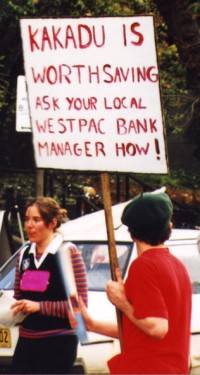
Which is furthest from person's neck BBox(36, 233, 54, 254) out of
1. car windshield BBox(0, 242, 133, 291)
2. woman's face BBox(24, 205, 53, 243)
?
car windshield BBox(0, 242, 133, 291)

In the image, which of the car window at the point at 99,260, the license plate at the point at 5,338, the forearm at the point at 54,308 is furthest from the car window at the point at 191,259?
the forearm at the point at 54,308

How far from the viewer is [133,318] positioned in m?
4.11

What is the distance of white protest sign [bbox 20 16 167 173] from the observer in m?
4.99

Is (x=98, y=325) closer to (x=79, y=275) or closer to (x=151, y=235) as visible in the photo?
(x=151, y=235)

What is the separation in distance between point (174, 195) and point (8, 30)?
452 centimetres

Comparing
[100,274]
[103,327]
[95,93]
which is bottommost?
[100,274]

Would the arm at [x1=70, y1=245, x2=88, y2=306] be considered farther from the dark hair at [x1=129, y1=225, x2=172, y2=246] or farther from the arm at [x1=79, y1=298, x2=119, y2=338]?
the dark hair at [x1=129, y1=225, x2=172, y2=246]

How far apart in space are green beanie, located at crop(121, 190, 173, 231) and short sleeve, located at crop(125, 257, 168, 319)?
0.59 feet

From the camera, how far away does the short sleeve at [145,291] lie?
13.4 feet

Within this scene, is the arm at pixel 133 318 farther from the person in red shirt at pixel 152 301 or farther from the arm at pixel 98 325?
the arm at pixel 98 325

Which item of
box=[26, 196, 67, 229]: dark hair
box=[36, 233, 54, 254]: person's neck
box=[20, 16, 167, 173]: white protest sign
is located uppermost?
box=[20, 16, 167, 173]: white protest sign

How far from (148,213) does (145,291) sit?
0.37m

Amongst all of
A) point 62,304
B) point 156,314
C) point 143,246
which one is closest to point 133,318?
point 156,314

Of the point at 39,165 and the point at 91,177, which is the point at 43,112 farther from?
the point at 91,177
